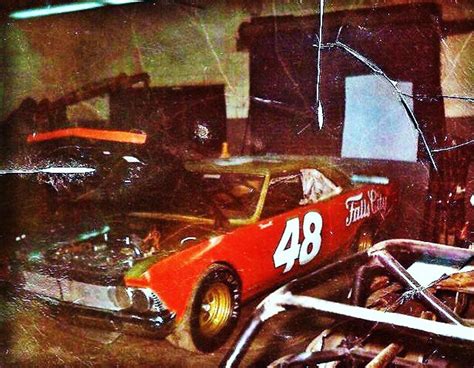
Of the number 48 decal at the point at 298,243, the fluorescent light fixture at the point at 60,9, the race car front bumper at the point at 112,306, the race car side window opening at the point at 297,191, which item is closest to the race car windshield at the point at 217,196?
the race car side window opening at the point at 297,191

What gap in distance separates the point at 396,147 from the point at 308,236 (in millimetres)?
1370

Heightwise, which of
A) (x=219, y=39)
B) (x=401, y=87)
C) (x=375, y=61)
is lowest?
(x=401, y=87)

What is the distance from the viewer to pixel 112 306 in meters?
2.50

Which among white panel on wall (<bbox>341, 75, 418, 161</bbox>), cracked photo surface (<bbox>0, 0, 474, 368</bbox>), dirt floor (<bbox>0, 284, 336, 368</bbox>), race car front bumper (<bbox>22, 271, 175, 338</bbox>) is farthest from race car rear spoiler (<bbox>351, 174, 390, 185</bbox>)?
race car front bumper (<bbox>22, 271, 175, 338</bbox>)

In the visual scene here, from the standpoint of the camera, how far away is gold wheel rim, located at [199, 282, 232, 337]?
2734mm

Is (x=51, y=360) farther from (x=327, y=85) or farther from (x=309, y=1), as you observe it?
(x=309, y=1)

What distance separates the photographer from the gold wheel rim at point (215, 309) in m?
2.73

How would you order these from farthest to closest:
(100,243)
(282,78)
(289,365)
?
(282,78) < (100,243) < (289,365)

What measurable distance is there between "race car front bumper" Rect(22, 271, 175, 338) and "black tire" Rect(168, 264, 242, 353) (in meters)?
0.17

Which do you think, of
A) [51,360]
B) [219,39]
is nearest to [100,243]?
[51,360]

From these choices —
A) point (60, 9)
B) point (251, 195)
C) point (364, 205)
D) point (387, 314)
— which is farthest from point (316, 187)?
point (60, 9)

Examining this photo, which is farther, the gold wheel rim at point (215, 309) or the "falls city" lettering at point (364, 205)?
the "falls city" lettering at point (364, 205)

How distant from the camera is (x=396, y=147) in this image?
12.6 ft

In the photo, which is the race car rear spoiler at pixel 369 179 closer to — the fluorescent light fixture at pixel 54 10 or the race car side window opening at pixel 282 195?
the race car side window opening at pixel 282 195
